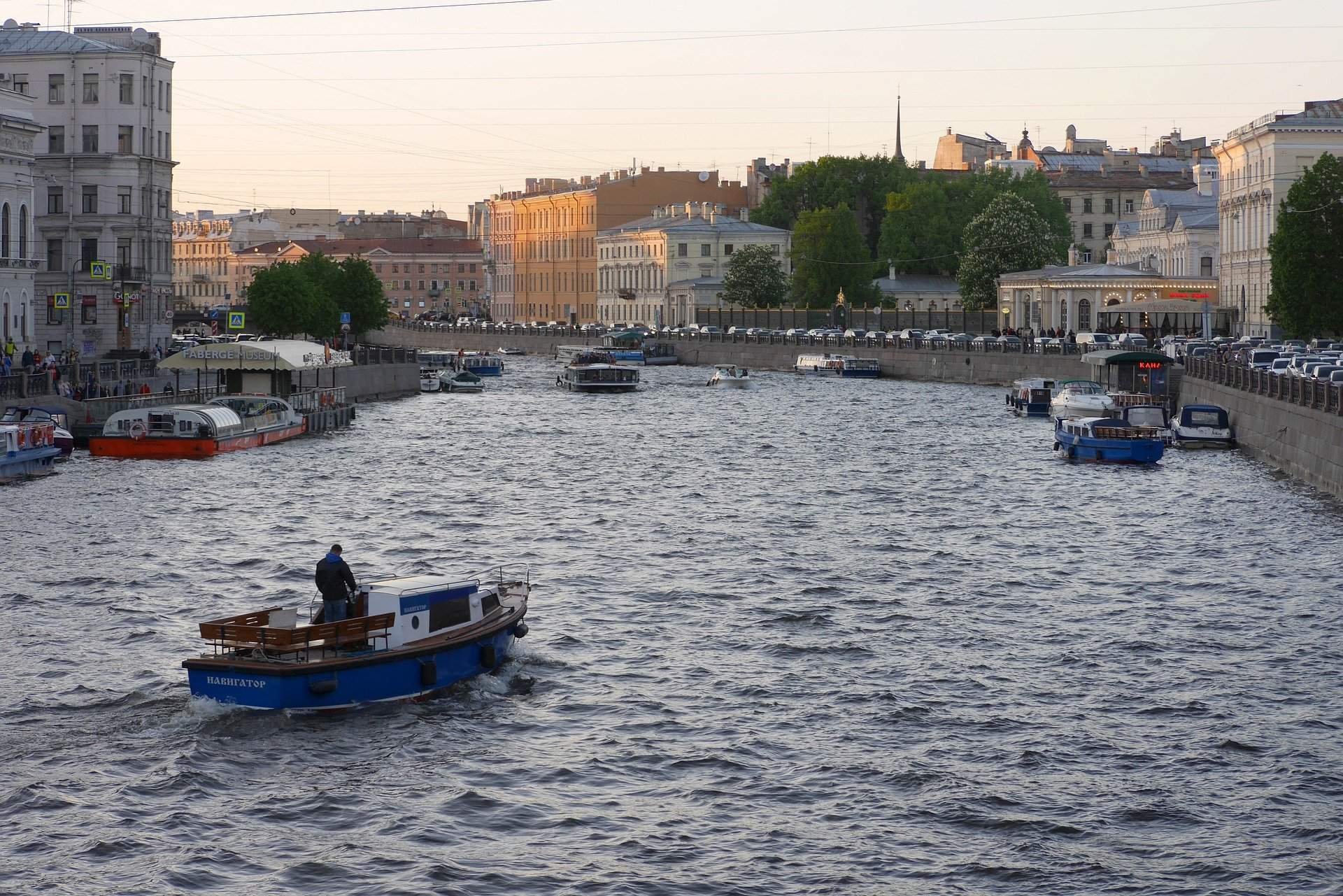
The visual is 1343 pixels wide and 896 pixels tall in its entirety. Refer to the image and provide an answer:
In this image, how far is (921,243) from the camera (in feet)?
414

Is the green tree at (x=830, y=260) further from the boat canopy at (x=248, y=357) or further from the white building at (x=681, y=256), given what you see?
the boat canopy at (x=248, y=357)

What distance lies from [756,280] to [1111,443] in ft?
241

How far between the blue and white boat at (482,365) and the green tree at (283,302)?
12731 mm

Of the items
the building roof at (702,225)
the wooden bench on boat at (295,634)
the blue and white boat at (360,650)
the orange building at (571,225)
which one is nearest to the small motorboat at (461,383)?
the building roof at (702,225)

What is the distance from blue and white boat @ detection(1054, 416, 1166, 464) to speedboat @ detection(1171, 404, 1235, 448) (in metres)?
1.79

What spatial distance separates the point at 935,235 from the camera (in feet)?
408

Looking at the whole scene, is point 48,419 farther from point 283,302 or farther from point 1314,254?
point 1314,254

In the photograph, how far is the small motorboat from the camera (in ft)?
283

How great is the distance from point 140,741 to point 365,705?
2.29 m

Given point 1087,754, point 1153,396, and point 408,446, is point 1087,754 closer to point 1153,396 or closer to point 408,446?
point 408,446

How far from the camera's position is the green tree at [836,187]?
135500 mm

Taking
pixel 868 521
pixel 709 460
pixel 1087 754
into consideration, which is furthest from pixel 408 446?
pixel 1087 754

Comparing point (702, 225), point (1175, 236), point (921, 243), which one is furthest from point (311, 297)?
point (702, 225)

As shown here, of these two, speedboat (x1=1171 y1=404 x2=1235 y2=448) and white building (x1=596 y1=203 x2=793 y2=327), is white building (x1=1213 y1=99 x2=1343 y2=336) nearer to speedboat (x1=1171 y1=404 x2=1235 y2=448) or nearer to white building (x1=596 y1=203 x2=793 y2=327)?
speedboat (x1=1171 y1=404 x2=1235 y2=448)
